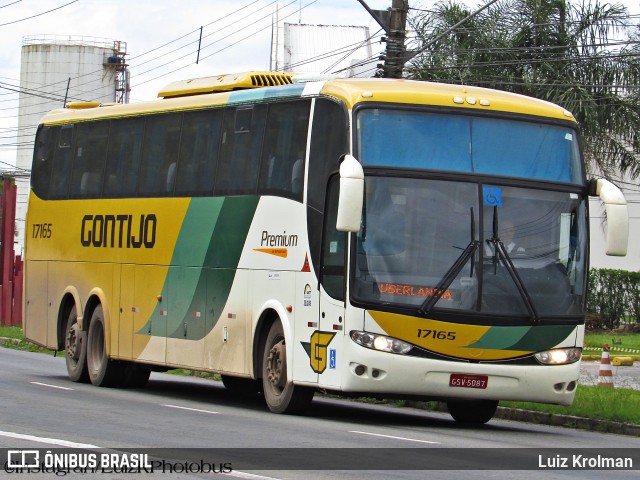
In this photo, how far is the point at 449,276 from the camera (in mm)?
16016

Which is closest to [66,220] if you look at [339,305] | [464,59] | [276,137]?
[276,137]

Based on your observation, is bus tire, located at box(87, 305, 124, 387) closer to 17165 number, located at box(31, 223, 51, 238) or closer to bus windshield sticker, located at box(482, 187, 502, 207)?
17165 number, located at box(31, 223, 51, 238)

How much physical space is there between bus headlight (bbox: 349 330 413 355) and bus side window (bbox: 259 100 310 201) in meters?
2.12

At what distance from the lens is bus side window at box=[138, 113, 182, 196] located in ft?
68.0

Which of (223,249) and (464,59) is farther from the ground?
(464,59)

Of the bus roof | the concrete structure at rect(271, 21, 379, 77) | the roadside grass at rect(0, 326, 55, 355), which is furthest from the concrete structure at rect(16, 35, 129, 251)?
the bus roof

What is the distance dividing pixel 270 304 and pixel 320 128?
223 centimetres

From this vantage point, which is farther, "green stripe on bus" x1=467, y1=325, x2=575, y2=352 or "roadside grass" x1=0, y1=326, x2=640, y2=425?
"roadside grass" x1=0, y1=326, x2=640, y2=425

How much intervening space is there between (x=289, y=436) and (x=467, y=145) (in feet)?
14.0

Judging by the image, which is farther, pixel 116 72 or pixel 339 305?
pixel 116 72

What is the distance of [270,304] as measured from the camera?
17750mm

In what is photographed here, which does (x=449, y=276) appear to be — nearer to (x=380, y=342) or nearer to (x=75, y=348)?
(x=380, y=342)

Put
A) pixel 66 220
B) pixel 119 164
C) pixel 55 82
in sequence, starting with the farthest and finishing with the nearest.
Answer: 1. pixel 55 82
2. pixel 66 220
3. pixel 119 164

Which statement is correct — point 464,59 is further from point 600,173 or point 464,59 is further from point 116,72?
point 116,72
